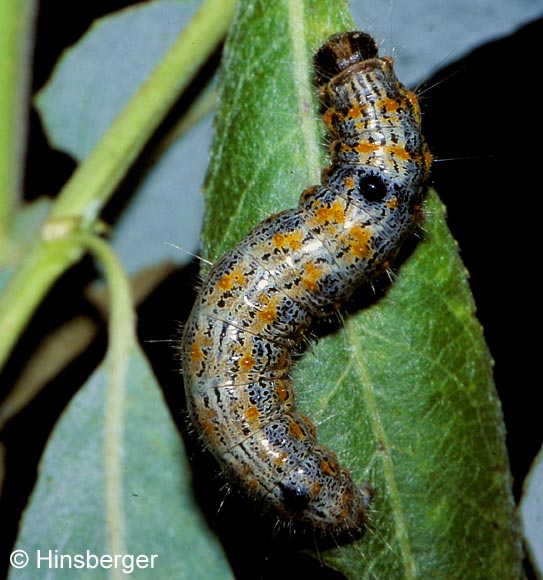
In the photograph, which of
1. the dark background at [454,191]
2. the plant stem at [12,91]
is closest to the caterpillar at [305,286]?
the dark background at [454,191]

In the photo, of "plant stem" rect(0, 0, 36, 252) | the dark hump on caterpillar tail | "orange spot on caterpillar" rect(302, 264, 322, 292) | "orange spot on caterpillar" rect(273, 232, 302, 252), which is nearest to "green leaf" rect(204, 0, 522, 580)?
the dark hump on caterpillar tail

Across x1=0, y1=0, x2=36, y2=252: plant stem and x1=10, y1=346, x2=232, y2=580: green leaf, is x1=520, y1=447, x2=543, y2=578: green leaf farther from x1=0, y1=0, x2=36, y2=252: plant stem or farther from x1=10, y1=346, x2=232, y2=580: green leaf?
x1=0, y1=0, x2=36, y2=252: plant stem

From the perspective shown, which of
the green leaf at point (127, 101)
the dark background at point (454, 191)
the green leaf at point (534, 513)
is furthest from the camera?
the green leaf at point (127, 101)

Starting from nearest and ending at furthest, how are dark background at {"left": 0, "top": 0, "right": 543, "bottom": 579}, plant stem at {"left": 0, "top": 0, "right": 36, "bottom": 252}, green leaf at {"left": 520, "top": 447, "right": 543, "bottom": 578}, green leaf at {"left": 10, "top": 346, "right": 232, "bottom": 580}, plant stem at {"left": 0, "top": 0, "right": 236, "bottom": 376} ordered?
1. green leaf at {"left": 520, "top": 447, "right": 543, "bottom": 578}
2. plant stem at {"left": 0, "top": 0, "right": 236, "bottom": 376}
3. green leaf at {"left": 10, "top": 346, "right": 232, "bottom": 580}
4. plant stem at {"left": 0, "top": 0, "right": 36, "bottom": 252}
5. dark background at {"left": 0, "top": 0, "right": 543, "bottom": 579}

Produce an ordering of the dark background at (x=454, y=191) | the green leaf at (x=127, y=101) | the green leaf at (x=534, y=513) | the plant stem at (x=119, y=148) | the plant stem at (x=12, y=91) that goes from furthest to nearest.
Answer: the green leaf at (x=127, y=101)
the dark background at (x=454, y=191)
the plant stem at (x=12, y=91)
the plant stem at (x=119, y=148)
the green leaf at (x=534, y=513)

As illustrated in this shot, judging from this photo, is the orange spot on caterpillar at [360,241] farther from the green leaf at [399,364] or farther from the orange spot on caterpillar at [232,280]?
the orange spot on caterpillar at [232,280]

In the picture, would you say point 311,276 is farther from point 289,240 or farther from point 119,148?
point 119,148
